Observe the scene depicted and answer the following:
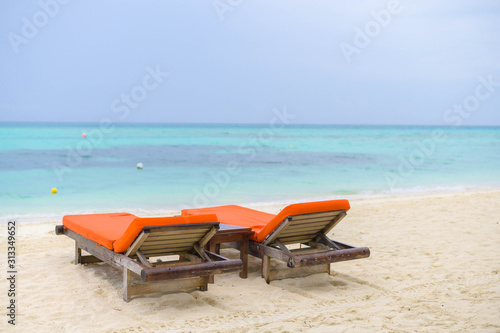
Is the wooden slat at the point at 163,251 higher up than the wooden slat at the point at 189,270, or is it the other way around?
the wooden slat at the point at 163,251

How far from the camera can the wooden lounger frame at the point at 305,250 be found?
4.38m

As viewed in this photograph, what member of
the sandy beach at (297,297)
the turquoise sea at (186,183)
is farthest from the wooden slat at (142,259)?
the turquoise sea at (186,183)

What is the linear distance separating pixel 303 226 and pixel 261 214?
4.25ft

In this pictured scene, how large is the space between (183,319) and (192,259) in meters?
0.68

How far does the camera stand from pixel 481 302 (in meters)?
4.14

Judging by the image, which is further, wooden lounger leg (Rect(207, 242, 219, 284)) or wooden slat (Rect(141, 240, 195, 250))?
wooden lounger leg (Rect(207, 242, 219, 284))

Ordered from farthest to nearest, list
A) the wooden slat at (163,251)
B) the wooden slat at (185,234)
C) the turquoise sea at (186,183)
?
the turquoise sea at (186,183) < the wooden slat at (163,251) < the wooden slat at (185,234)

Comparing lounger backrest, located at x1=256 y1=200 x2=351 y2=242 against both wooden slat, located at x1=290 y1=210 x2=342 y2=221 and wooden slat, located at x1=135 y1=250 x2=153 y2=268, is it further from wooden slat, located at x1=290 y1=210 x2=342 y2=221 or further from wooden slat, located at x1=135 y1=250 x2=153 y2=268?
wooden slat, located at x1=135 y1=250 x2=153 y2=268

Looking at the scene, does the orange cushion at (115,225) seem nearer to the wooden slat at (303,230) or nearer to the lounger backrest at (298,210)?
the lounger backrest at (298,210)

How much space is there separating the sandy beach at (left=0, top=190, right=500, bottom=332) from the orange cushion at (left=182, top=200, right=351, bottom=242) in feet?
1.58

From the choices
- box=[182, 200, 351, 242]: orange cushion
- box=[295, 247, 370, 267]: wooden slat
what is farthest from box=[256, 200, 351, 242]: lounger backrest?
box=[295, 247, 370, 267]: wooden slat

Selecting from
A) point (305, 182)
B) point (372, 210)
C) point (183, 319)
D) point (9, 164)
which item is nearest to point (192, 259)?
point (183, 319)

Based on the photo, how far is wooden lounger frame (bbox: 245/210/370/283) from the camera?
4.38m

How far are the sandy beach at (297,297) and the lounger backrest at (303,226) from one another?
16.7 inches
